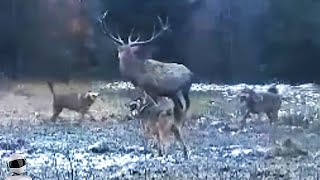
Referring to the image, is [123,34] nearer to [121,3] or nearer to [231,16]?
[121,3]

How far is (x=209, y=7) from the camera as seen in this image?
2.40 m

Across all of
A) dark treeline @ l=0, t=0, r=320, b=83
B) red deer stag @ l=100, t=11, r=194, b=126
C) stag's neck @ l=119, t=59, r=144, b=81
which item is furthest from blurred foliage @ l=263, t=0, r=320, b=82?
stag's neck @ l=119, t=59, r=144, b=81

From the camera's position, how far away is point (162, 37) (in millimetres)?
2389

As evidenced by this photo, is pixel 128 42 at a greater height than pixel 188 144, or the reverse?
pixel 128 42

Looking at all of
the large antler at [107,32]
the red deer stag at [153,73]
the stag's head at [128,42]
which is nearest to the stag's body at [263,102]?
the red deer stag at [153,73]

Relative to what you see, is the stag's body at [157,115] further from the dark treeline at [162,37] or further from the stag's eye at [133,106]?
the dark treeline at [162,37]

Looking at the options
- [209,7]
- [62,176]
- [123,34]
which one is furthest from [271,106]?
[62,176]

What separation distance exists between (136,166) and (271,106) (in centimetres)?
54

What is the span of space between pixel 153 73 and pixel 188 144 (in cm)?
29

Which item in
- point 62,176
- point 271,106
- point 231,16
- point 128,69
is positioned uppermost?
point 231,16

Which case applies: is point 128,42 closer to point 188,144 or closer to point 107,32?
point 107,32

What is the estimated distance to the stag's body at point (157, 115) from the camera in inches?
95.2

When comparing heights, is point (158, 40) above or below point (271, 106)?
above

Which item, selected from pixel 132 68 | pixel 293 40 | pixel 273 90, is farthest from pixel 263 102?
pixel 132 68
